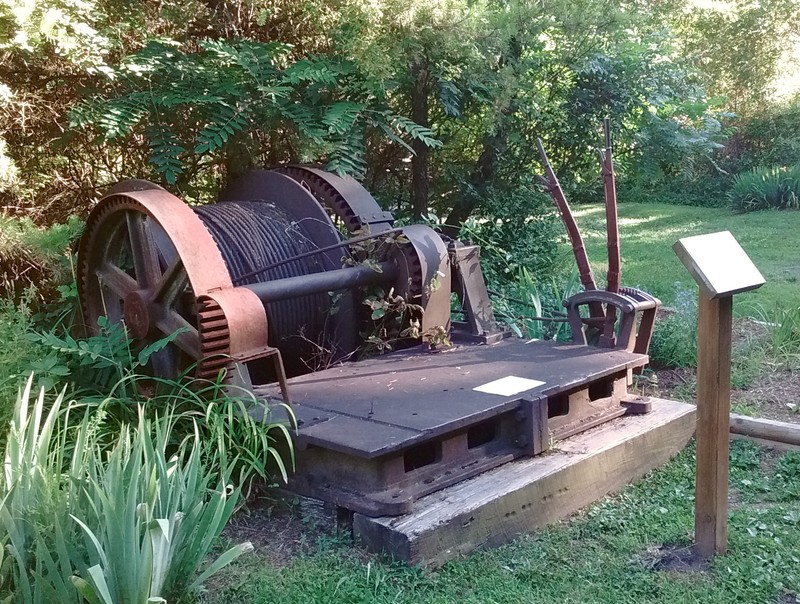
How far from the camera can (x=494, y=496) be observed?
3.34 meters

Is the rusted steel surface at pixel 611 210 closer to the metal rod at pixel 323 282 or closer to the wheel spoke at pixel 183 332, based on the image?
the metal rod at pixel 323 282

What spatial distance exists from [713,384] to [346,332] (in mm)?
2179

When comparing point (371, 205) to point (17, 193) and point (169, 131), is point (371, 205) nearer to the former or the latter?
point (169, 131)

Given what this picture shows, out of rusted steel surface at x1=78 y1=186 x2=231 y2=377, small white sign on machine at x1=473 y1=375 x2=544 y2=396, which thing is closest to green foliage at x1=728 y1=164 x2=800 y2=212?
small white sign on machine at x1=473 y1=375 x2=544 y2=396

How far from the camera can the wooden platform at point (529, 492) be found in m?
3.11

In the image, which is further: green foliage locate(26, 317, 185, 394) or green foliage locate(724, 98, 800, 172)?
green foliage locate(724, 98, 800, 172)

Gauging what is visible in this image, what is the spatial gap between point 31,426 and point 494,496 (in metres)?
1.79

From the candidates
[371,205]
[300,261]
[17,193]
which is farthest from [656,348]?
[17,193]

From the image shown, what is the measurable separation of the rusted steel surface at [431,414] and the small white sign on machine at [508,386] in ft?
0.12

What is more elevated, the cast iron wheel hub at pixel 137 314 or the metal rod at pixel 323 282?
the metal rod at pixel 323 282

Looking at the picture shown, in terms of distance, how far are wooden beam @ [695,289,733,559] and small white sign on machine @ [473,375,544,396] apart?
84cm

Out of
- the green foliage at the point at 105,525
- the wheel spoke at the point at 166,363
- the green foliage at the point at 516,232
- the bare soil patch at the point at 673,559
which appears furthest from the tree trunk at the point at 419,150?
the green foliage at the point at 105,525

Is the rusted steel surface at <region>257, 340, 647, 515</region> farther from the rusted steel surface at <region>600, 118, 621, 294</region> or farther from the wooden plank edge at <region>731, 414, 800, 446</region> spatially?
the wooden plank edge at <region>731, 414, 800, 446</region>

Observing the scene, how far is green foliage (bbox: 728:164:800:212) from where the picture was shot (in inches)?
577
